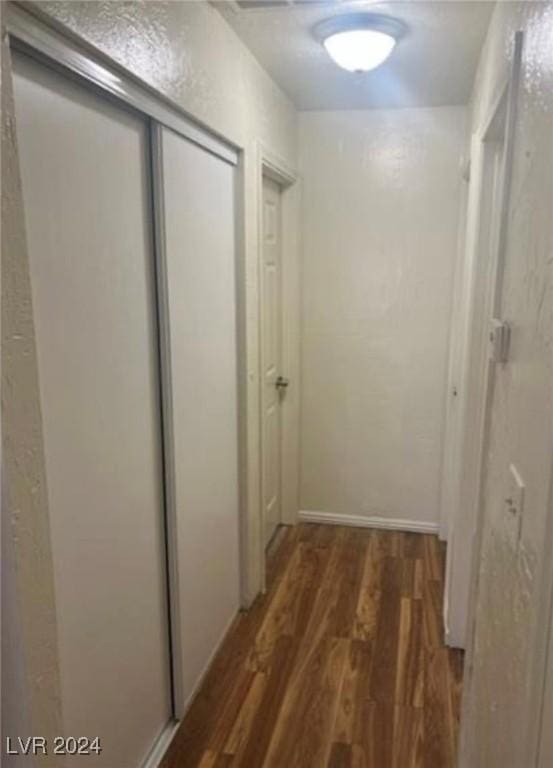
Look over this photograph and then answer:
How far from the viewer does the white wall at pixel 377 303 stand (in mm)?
3178

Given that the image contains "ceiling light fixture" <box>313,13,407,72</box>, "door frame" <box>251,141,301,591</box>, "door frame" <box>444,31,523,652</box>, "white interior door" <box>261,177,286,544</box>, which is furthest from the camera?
"door frame" <box>251,141,301,591</box>

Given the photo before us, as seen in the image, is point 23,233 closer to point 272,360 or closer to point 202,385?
point 202,385

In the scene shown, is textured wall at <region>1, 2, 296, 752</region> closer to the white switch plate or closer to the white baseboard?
the white switch plate

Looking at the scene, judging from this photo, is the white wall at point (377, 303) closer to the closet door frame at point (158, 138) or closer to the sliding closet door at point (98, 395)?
the closet door frame at point (158, 138)

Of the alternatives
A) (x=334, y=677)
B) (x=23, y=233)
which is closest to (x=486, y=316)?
(x=334, y=677)

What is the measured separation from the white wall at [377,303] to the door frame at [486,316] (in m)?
0.87

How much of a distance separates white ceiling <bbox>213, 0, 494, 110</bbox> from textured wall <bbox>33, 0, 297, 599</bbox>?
85 mm

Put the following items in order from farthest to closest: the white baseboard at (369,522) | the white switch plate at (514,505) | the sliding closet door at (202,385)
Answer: the white baseboard at (369,522) < the sliding closet door at (202,385) < the white switch plate at (514,505)

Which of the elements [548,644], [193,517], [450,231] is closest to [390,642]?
[193,517]

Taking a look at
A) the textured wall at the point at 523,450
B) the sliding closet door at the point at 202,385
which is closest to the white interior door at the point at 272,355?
the sliding closet door at the point at 202,385

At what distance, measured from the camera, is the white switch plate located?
1.04 m

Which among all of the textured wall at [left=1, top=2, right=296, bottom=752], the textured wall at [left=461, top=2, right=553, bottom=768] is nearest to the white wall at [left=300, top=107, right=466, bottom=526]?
the textured wall at [left=1, top=2, right=296, bottom=752]

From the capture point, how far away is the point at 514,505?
42.9 inches

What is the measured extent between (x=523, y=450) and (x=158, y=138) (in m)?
1.30
